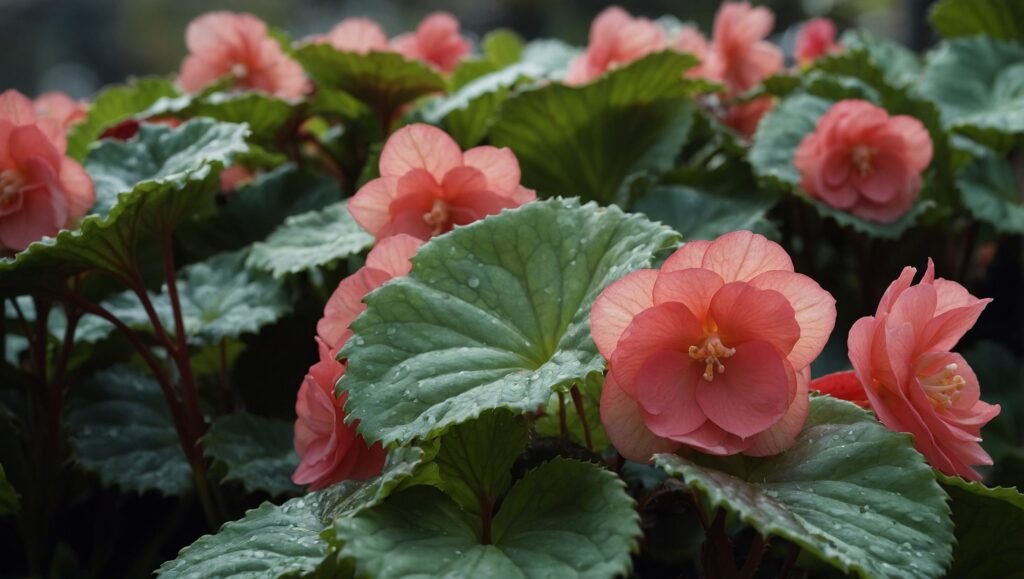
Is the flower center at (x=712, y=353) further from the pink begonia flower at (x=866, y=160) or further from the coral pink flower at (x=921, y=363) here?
the pink begonia flower at (x=866, y=160)

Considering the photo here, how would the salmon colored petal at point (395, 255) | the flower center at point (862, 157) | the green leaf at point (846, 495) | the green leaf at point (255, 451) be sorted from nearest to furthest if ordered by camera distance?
1. the green leaf at point (846, 495)
2. the salmon colored petal at point (395, 255)
3. the green leaf at point (255, 451)
4. the flower center at point (862, 157)

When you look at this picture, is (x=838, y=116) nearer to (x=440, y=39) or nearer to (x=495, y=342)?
(x=495, y=342)

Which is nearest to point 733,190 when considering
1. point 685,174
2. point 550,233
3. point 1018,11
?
point 685,174

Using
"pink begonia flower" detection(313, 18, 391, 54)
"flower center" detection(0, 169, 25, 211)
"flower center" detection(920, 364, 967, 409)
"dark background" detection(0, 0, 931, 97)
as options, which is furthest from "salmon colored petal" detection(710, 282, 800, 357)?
"dark background" detection(0, 0, 931, 97)

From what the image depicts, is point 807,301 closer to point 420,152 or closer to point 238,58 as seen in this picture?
point 420,152

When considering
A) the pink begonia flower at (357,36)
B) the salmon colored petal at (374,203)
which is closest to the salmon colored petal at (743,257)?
the salmon colored petal at (374,203)

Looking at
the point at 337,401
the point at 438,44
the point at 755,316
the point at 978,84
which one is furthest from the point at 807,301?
the point at 438,44
